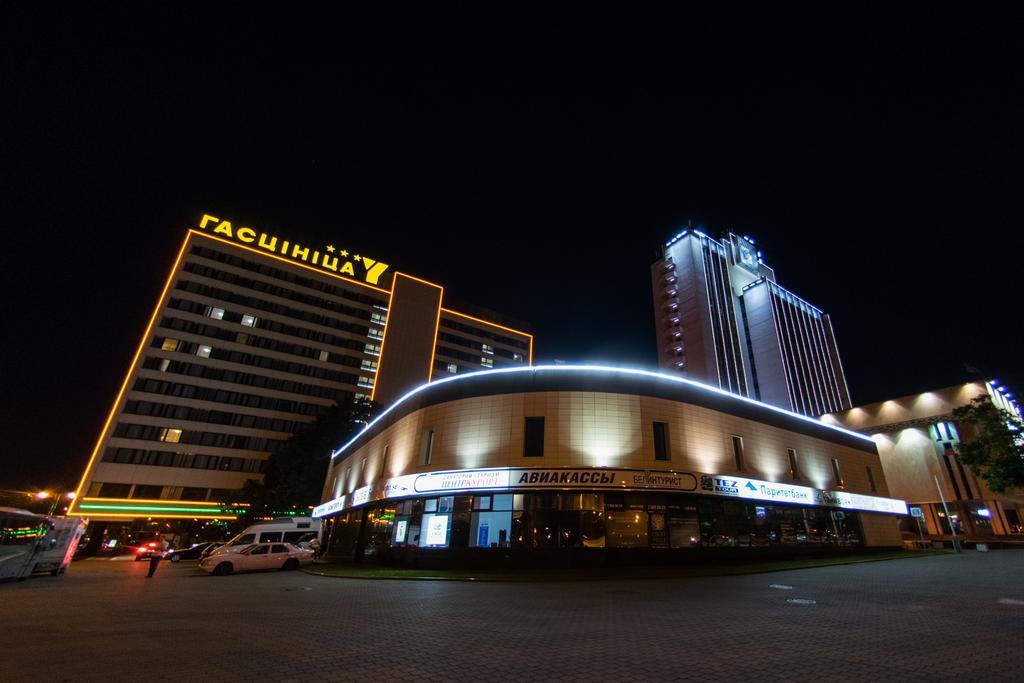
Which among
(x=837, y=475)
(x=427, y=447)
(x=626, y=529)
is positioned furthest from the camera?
(x=837, y=475)

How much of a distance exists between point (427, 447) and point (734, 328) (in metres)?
74.0

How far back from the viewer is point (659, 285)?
88312 millimetres

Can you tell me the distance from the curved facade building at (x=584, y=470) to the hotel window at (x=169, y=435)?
4439 cm

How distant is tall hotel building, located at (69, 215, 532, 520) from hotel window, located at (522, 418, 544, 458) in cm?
4254

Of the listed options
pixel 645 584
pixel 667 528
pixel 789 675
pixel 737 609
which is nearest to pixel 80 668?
pixel 789 675

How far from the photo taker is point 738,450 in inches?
1180

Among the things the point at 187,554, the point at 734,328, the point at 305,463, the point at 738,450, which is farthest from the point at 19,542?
the point at 734,328

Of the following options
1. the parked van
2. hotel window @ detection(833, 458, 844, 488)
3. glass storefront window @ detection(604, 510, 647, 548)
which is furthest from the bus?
hotel window @ detection(833, 458, 844, 488)

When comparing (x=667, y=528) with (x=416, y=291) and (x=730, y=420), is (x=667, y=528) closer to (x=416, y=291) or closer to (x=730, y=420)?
(x=730, y=420)

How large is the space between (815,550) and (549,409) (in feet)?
71.5

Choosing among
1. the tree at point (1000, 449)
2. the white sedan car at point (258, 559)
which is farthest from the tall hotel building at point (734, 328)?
the white sedan car at point (258, 559)

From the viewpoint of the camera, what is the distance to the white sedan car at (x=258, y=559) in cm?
2483

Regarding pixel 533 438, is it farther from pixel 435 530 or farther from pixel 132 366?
pixel 132 366

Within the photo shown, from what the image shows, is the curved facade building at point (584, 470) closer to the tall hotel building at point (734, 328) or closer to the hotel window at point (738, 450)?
the hotel window at point (738, 450)
